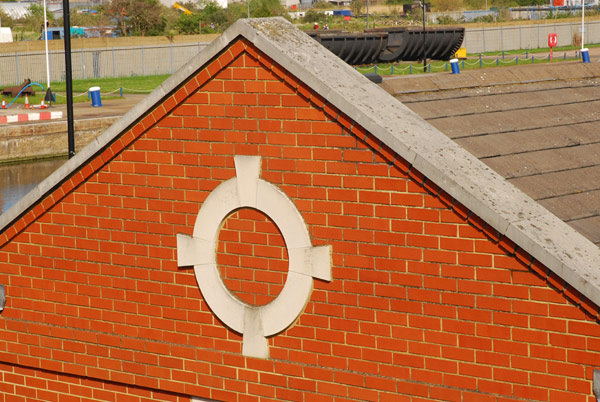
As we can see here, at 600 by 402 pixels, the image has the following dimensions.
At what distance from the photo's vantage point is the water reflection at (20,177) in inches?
966

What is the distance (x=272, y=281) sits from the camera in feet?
19.5

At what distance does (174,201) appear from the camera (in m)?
6.27

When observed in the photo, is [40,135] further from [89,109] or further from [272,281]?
[272,281]

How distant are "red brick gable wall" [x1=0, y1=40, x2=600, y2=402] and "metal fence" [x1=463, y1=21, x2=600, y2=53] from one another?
58522 mm

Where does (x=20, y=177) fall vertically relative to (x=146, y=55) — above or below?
below

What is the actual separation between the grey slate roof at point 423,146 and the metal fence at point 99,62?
43868 millimetres

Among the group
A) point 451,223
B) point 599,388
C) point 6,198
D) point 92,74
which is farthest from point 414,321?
point 92,74

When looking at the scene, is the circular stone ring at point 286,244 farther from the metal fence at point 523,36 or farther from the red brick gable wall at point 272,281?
the metal fence at point 523,36

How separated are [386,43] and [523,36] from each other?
62.6 meters

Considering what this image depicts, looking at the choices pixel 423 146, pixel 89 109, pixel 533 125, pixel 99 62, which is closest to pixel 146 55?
pixel 99 62

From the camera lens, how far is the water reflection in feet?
80.5

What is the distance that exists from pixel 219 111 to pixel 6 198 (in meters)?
19.6

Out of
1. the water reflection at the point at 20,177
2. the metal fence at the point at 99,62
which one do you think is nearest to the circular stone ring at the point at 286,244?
the water reflection at the point at 20,177

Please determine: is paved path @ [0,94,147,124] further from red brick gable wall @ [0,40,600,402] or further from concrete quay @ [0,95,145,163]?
red brick gable wall @ [0,40,600,402]
